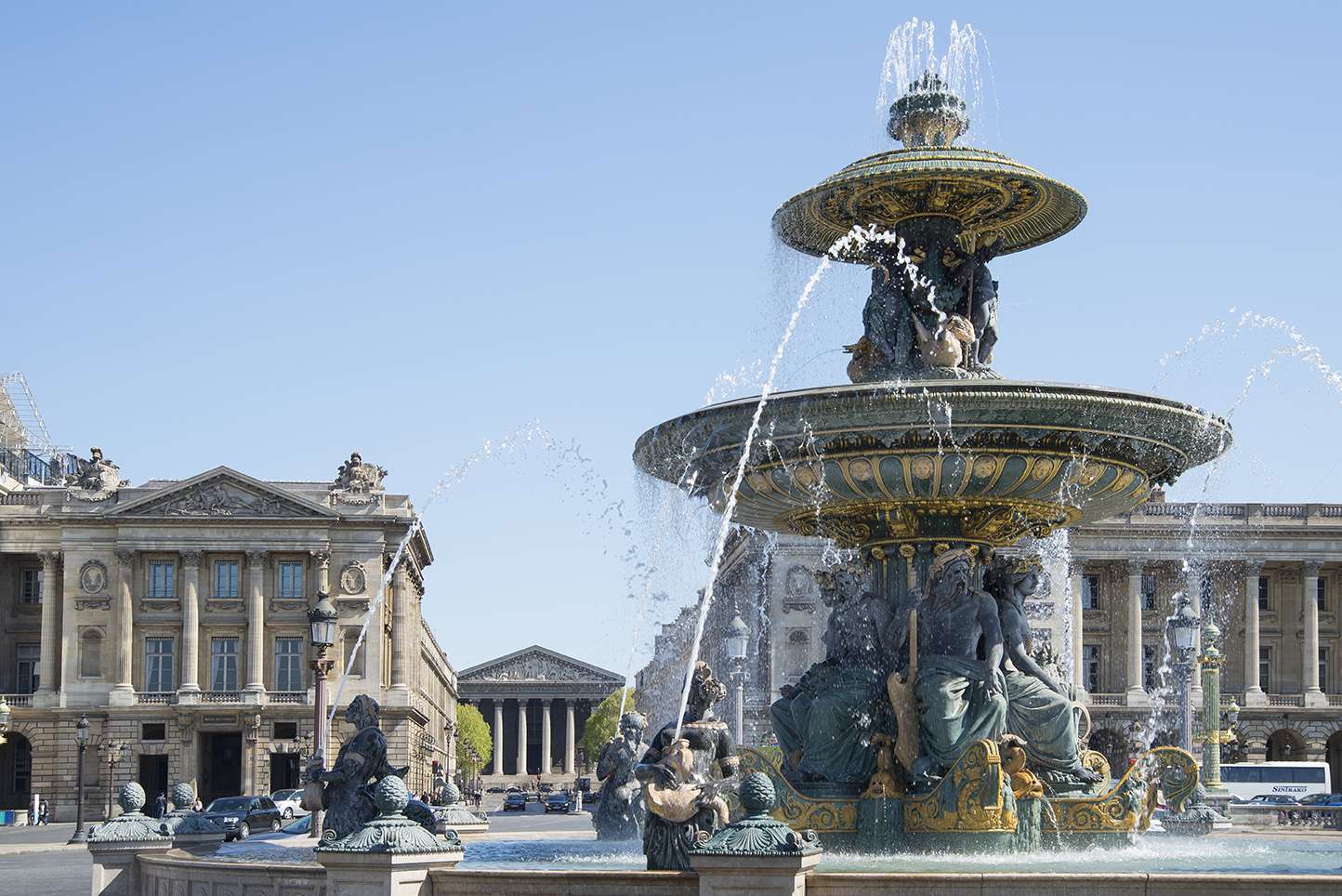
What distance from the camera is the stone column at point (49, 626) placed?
256ft

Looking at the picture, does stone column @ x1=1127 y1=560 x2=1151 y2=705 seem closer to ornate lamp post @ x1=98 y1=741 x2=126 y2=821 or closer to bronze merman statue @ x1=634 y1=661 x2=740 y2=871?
ornate lamp post @ x1=98 y1=741 x2=126 y2=821

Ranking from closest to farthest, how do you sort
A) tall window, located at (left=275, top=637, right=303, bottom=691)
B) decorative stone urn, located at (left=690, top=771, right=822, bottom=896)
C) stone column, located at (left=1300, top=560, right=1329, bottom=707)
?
decorative stone urn, located at (left=690, top=771, right=822, bottom=896), tall window, located at (left=275, top=637, right=303, bottom=691), stone column, located at (left=1300, top=560, right=1329, bottom=707)

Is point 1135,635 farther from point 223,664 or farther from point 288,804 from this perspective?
point 288,804

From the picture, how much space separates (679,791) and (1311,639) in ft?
270

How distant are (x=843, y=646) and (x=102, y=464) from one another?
239ft

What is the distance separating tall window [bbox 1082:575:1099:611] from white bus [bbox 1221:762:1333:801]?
86.7 ft

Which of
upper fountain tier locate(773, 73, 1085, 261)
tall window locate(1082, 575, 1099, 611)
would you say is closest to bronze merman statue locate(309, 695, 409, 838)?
upper fountain tier locate(773, 73, 1085, 261)

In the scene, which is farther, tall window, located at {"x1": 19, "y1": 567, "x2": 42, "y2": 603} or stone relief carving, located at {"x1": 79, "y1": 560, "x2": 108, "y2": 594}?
tall window, located at {"x1": 19, "y1": 567, "x2": 42, "y2": 603}

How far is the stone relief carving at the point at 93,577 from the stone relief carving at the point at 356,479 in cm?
1034

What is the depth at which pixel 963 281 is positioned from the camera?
44.3 ft

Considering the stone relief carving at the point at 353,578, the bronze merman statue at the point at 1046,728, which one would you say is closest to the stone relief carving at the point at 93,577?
the stone relief carving at the point at 353,578

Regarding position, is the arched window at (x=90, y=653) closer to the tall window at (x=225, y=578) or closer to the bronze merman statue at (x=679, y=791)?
the tall window at (x=225, y=578)

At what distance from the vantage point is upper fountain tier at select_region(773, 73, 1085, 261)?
13.0m

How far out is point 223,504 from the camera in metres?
79.4
